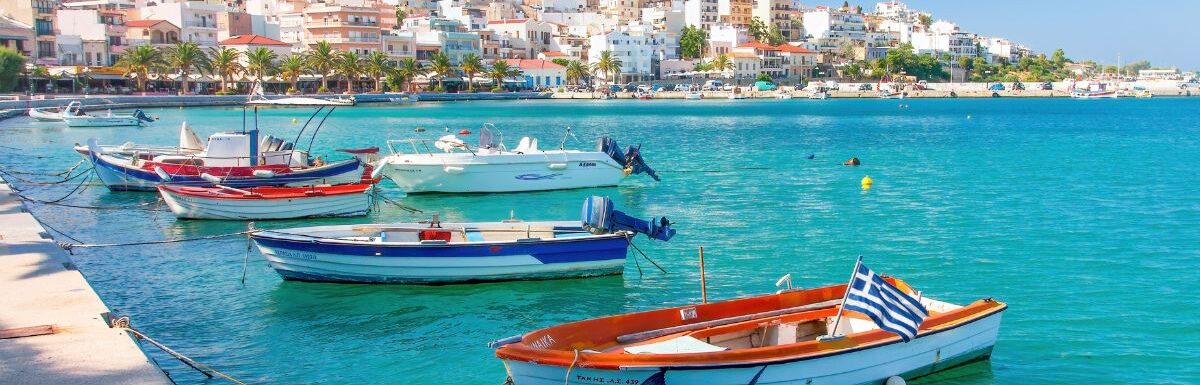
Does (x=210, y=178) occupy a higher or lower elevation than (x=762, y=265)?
higher

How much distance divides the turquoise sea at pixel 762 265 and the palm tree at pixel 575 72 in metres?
95.6

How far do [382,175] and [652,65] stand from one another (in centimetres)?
12882

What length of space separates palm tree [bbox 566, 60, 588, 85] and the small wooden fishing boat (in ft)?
394

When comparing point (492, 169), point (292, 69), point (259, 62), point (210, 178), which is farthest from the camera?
point (292, 69)

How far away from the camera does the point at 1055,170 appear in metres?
45.4

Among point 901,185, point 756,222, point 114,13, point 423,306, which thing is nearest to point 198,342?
point 423,306

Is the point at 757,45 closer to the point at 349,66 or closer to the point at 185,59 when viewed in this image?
the point at 349,66

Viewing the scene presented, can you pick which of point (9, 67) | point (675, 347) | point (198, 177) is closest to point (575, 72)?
→ point (9, 67)

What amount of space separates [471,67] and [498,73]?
450 centimetres

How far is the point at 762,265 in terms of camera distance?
22.1 metres

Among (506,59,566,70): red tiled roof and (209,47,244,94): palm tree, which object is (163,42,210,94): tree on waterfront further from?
(506,59,566,70): red tiled roof

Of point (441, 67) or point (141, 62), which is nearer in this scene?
point (141, 62)

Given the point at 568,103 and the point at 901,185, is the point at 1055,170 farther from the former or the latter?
the point at 568,103

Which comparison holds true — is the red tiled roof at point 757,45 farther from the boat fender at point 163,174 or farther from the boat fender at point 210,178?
the boat fender at point 210,178
